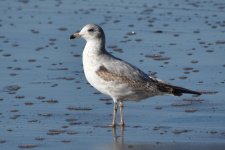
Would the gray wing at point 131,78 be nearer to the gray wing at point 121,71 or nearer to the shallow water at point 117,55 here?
the gray wing at point 121,71

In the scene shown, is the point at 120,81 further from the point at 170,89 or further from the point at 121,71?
the point at 170,89

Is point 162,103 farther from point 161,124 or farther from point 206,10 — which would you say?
point 206,10

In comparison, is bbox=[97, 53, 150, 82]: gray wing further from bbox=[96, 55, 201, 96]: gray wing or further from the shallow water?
the shallow water

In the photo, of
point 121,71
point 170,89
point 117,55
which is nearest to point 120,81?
point 121,71

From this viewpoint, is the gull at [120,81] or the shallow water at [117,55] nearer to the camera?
the shallow water at [117,55]

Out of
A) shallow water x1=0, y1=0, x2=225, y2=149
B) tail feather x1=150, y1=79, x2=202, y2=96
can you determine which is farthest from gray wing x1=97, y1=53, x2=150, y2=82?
shallow water x1=0, y1=0, x2=225, y2=149

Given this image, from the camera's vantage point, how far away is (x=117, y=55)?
14.5 metres

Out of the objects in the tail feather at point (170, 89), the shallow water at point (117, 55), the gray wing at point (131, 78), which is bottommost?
the shallow water at point (117, 55)

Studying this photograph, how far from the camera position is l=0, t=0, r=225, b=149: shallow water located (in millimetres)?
9391

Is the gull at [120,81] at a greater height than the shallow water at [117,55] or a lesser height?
greater

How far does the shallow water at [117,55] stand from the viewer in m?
9.39

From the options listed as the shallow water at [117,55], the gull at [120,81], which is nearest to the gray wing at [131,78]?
the gull at [120,81]

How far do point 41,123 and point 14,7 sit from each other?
10.3 m

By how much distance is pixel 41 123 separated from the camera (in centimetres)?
988
